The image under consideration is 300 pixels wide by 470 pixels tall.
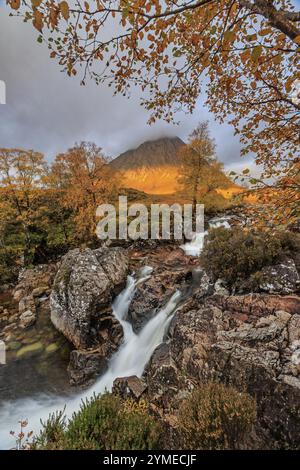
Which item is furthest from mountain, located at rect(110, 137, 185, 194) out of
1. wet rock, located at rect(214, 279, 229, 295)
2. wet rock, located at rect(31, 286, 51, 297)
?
wet rock, located at rect(214, 279, 229, 295)

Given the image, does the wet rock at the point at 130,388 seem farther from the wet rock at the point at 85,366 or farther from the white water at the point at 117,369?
the wet rock at the point at 85,366

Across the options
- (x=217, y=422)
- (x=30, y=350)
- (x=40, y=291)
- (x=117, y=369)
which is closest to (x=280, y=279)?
(x=217, y=422)

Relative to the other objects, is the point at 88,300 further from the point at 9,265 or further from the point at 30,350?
the point at 9,265

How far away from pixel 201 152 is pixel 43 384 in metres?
23.1

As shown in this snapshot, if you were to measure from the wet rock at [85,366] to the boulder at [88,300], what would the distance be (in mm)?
592

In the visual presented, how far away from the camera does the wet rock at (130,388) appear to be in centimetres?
668

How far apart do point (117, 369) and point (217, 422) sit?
22.2 feet

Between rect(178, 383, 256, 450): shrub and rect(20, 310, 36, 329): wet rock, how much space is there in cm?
1177

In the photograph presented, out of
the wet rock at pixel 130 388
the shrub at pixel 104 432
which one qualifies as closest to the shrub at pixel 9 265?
the wet rock at pixel 130 388

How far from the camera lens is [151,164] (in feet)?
462

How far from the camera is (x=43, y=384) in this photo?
29.7ft
